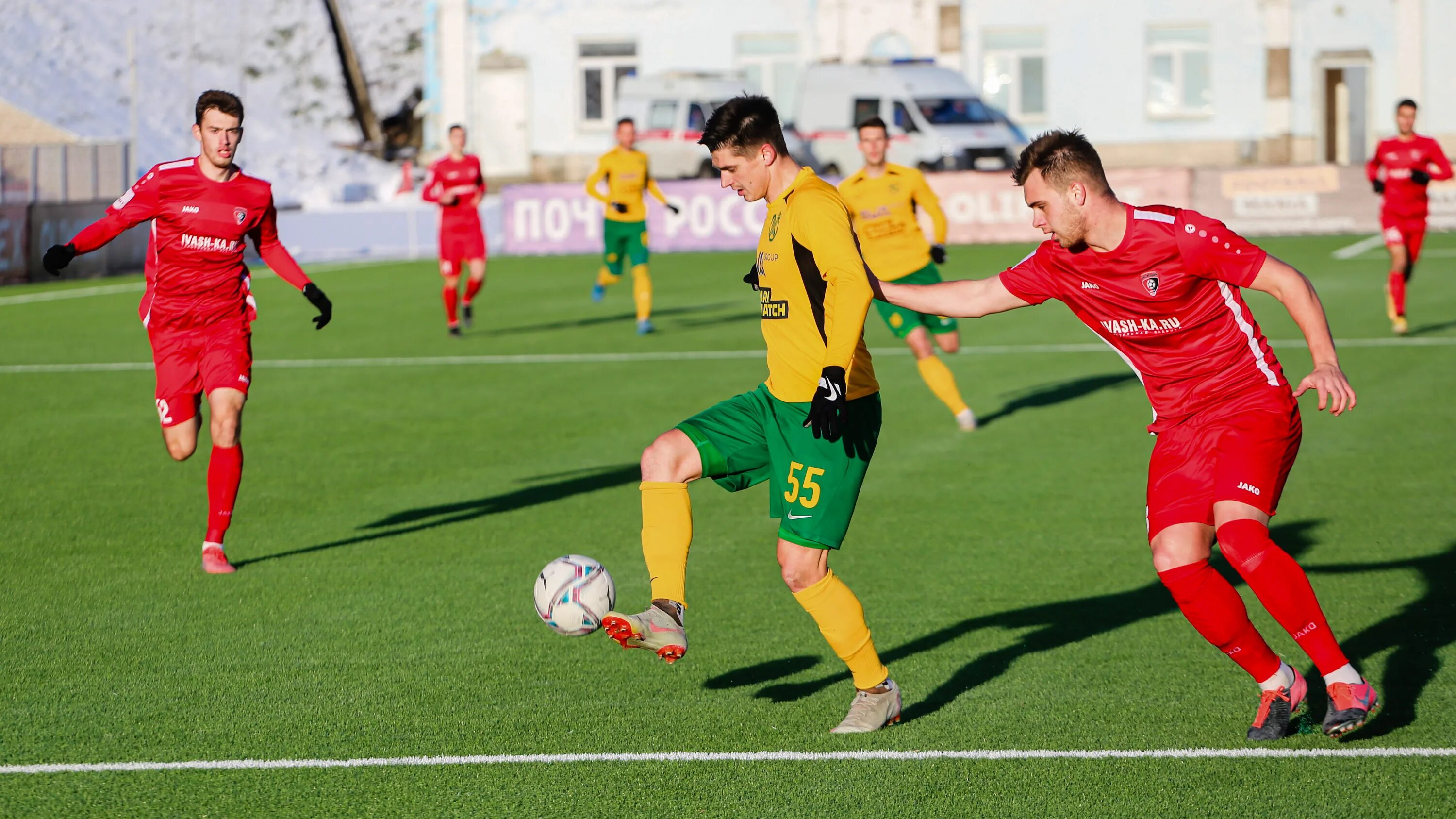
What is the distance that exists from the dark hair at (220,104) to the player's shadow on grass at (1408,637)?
5340 mm

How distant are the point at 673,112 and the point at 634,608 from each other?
33591 millimetres

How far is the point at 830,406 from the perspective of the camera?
4781 mm

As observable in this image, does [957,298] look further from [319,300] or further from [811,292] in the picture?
[319,300]

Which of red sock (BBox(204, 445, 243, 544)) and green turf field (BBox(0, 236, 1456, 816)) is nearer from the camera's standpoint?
green turf field (BBox(0, 236, 1456, 816))

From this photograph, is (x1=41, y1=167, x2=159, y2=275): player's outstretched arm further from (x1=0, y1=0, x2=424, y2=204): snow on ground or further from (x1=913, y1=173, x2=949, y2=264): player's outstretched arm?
(x1=0, y1=0, x2=424, y2=204): snow on ground

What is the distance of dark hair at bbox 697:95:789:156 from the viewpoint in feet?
16.7

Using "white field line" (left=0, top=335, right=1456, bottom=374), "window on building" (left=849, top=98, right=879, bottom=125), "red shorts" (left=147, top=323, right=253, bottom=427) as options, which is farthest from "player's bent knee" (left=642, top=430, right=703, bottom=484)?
"window on building" (left=849, top=98, right=879, bottom=125)

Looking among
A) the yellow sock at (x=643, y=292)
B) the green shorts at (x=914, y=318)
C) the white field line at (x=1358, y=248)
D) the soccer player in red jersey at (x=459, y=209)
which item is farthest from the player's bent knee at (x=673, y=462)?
the white field line at (x=1358, y=248)

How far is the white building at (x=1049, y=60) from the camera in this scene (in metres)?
43.0

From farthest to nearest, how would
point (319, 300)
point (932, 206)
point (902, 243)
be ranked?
1. point (932, 206)
2. point (902, 243)
3. point (319, 300)

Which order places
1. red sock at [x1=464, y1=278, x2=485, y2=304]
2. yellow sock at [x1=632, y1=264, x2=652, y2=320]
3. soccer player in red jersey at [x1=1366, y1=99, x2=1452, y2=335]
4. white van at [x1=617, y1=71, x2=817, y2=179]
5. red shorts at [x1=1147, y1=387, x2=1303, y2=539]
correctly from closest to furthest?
red shorts at [x1=1147, y1=387, x2=1303, y2=539], soccer player in red jersey at [x1=1366, y1=99, x2=1452, y2=335], yellow sock at [x1=632, y1=264, x2=652, y2=320], red sock at [x1=464, y1=278, x2=485, y2=304], white van at [x1=617, y1=71, x2=817, y2=179]

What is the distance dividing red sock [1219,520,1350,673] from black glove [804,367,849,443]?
125 cm

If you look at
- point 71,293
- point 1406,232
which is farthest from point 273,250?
point 71,293

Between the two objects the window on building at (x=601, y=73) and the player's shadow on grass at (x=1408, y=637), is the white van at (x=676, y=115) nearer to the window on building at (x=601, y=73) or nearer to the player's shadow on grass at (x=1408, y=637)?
the window on building at (x=601, y=73)
